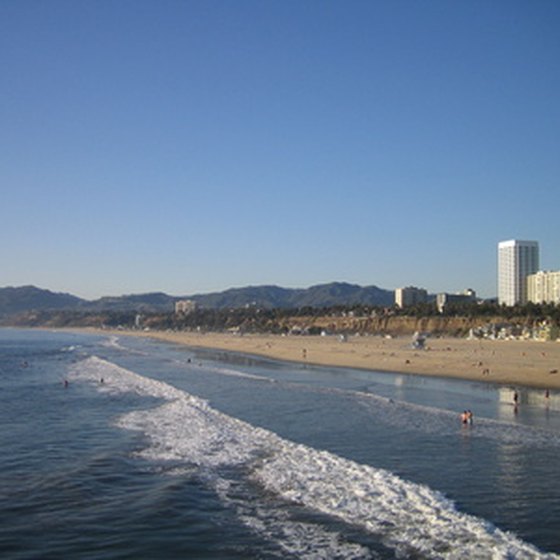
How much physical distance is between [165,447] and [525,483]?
9.92 m

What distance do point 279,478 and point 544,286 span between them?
162621 mm

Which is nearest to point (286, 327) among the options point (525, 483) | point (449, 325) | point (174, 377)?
point (449, 325)

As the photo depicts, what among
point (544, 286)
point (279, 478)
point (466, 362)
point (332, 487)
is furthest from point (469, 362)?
point (544, 286)

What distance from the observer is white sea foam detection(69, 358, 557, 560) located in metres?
10.6

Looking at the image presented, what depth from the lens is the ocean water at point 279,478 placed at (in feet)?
35.4

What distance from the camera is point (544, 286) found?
163000 mm

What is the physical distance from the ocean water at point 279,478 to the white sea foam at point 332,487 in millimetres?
41

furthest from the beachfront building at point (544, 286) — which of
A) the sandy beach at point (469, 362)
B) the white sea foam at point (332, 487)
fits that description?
the white sea foam at point (332, 487)

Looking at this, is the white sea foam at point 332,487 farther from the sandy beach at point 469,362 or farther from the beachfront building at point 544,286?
the beachfront building at point 544,286

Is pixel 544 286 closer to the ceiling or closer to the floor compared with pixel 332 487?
closer to the ceiling

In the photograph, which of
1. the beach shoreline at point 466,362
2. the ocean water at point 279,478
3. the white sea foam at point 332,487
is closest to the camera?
the white sea foam at point 332,487

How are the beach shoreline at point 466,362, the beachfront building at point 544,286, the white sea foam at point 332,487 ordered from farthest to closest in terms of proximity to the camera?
1. the beachfront building at point 544,286
2. the beach shoreline at point 466,362
3. the white sea foam at point 332,487

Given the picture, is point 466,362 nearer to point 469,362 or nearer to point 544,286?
point 469,362

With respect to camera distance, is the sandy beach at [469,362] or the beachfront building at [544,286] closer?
the sandy beach at [469,362]
